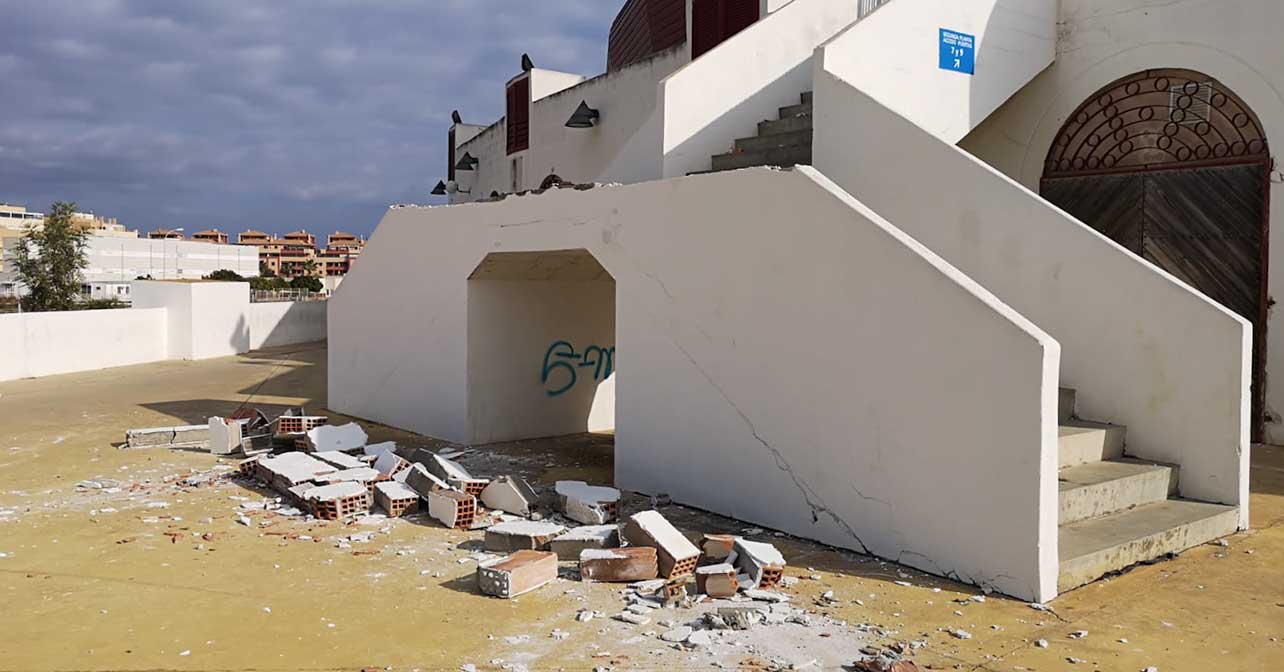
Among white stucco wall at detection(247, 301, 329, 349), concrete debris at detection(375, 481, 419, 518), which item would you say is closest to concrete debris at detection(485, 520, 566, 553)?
concrete debris at detection(375, 481, 419, 518)

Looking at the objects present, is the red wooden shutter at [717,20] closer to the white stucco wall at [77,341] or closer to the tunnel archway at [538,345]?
the tunnel archway at [538,345]

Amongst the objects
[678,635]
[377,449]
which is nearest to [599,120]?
[377,449]

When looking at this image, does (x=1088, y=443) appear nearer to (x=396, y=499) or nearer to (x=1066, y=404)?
(x=1066, y=404)

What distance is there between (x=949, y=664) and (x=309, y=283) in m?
60.1

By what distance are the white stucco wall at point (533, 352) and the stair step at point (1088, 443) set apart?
574cm

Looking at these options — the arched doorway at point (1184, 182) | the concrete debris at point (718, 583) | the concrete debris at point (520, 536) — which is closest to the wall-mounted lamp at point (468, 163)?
the arched doorway at point (1184, 182)

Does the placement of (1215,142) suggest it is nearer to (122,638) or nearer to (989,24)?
(989,24)

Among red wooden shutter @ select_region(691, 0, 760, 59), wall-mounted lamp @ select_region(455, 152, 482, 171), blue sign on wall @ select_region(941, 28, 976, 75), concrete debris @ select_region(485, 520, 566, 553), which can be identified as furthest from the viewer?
wall-mounted lamp @ select_region(455, 152, 482, 171)

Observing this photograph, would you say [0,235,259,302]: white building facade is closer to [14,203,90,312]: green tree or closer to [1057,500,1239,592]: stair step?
[14,203,90,312]: green tree

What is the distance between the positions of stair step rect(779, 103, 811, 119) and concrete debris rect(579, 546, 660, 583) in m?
4.81

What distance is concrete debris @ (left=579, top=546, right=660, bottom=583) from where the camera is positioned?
215 inches

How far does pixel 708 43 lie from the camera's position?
44.4 ft

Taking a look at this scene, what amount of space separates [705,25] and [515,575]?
10415 mm

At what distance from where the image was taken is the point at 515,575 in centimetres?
525
